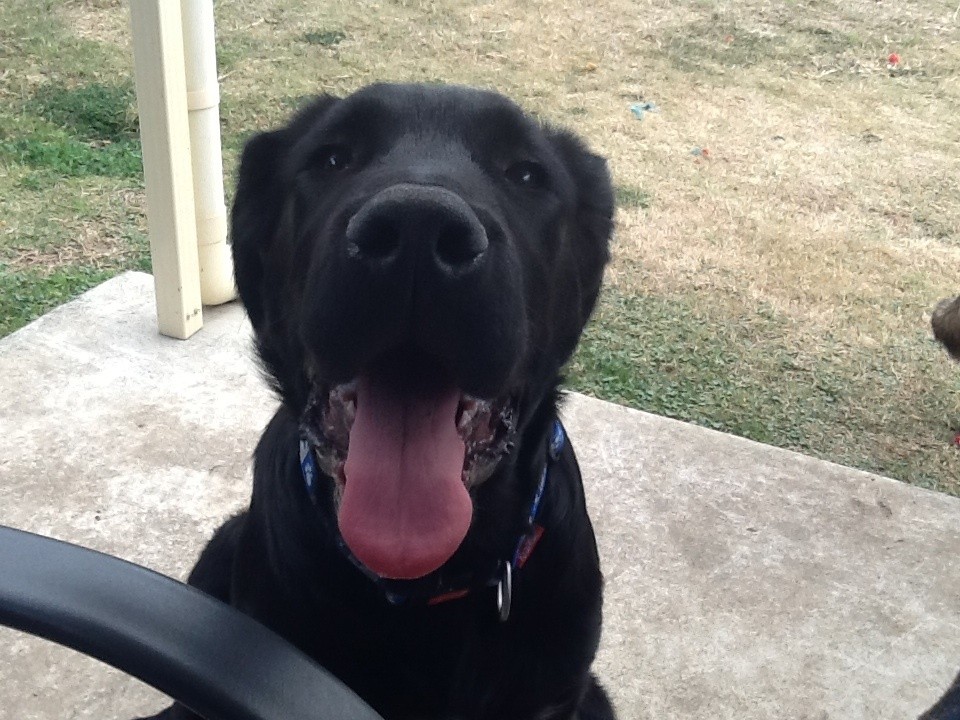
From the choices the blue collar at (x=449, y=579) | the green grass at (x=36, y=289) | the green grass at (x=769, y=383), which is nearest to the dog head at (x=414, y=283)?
the blue collar at (x=449, y=579)

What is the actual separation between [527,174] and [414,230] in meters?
0.54

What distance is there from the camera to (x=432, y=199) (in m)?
1.29

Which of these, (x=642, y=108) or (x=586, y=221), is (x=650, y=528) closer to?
(x=586, y=221)

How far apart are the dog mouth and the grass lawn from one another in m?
1.70

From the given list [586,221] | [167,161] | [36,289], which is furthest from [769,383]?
[36,289]

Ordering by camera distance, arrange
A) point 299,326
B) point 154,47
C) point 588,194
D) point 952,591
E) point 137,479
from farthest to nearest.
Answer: point 154,47 < point 137,479 < point 952,591 < point 588,194 < point 299,326

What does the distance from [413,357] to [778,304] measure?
293 cm

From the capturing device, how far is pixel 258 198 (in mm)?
1897

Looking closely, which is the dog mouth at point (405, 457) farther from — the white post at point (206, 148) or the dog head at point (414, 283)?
the white post at point (206, 148)

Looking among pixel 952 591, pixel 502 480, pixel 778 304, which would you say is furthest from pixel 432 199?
pixel 778 304

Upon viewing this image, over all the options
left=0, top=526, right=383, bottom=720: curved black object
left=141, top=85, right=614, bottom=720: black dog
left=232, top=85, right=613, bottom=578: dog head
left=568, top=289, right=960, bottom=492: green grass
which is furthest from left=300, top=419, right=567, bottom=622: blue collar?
left=568, top=289, right=960, bottom=492: green grass

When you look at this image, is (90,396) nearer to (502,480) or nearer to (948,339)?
(502,480)

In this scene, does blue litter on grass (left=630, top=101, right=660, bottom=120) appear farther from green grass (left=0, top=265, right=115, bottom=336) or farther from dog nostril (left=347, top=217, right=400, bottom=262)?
dog nostril (left=347, top=217, right=400, bottom=262)

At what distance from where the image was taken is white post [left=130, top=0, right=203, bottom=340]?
2.96 metres
